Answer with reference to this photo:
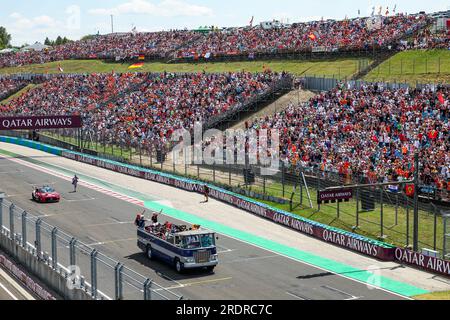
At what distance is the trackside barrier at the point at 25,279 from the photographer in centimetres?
2525

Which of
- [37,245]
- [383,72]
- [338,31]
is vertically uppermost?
[338,31]

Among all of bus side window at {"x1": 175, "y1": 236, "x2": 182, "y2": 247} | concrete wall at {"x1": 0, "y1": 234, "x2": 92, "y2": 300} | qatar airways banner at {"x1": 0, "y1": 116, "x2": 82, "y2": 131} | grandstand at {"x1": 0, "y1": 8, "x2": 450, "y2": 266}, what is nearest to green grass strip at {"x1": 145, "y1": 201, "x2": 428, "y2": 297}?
grandstand at {"x1": 0, "y1": 8, "x2": 450, "y2": 266}

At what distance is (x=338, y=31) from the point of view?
255 ft

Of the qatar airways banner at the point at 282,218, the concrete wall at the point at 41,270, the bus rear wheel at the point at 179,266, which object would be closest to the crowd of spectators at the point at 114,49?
the qatar airways banner at the point at 282,218

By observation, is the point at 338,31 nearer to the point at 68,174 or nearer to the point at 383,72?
the point at 383,72

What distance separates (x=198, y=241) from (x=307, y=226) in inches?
428

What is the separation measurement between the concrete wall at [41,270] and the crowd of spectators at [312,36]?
47795 millimetres

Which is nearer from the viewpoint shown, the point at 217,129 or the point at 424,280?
the point at 424,280

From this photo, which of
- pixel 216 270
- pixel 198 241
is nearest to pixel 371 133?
pixel 216 270

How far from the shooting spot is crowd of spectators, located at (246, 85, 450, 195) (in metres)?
40.7

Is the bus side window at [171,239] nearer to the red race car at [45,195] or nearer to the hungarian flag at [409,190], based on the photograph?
the hungarian flag at [409,190]

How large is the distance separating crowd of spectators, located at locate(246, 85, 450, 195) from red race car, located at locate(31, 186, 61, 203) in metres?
15.5
